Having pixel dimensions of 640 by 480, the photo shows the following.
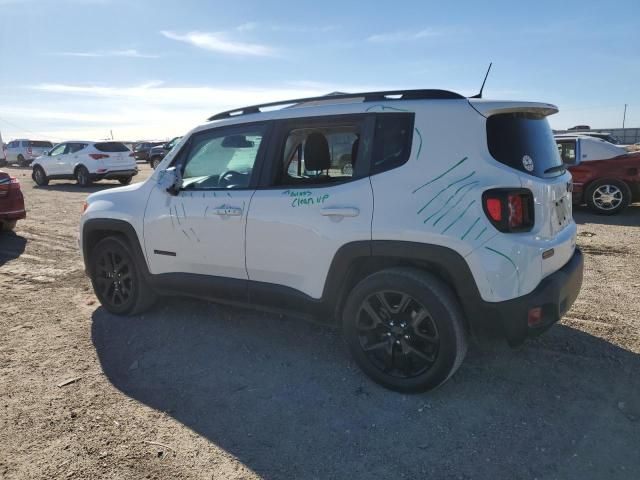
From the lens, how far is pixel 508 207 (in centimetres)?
258

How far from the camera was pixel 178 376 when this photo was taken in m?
3.34

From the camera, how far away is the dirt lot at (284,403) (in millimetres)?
2426

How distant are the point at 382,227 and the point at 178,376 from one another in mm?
1824

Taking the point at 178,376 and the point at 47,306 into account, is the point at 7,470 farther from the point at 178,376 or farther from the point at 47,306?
the point at 47,306

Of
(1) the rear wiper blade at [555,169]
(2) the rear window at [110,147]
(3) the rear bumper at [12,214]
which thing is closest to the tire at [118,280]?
(1) the rear wiper blade at [555,169]

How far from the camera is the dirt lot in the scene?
7.96 ft

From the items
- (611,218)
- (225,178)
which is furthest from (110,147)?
(611,218)

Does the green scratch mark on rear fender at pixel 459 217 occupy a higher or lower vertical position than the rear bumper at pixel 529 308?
higher

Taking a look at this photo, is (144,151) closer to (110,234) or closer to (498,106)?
(110,234)

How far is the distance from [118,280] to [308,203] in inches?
89.5

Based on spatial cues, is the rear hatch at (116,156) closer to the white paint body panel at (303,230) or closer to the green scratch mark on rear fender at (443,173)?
the white paint body panel at (303,230)

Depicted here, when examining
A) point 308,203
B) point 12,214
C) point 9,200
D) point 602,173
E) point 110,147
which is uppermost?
point 110,147

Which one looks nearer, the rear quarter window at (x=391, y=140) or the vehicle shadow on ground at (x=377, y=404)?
the vehicle shadow on ground at (x=377, y=404)

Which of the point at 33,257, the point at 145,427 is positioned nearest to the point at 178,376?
the point at 145,427
